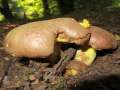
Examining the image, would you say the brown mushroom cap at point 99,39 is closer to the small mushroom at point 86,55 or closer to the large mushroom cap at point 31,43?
the small mushroom at point 86,55

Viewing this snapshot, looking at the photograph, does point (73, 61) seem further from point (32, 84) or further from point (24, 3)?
point (24, 3)

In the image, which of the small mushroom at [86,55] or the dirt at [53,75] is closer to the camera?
the dirt at [53,75]

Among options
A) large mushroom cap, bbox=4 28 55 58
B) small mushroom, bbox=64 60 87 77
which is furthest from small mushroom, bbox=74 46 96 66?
large mushroom cap, bbox=4 28 55 58

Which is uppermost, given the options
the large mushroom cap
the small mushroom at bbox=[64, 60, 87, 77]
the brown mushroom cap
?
the large mushroom cap

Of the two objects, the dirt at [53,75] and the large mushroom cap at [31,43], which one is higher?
the large mushroom cap at [31,43]

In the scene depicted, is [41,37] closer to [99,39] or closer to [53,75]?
[53,75]

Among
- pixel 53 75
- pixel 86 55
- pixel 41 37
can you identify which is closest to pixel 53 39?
pixel 41 37

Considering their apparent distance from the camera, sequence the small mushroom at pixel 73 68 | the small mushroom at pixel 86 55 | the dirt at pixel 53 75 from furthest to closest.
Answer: the small mushroom at pixel 86 55 < the small mushroom at pixel 73 68 < the dirt at pixel 53 75

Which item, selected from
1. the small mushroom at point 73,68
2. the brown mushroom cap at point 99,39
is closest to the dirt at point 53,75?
the small mushroom at point 73,68

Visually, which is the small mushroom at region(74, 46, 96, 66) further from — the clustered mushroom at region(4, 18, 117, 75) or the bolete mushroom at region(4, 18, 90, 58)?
the bolete mushroom at region(4, 18, 90, 58)
